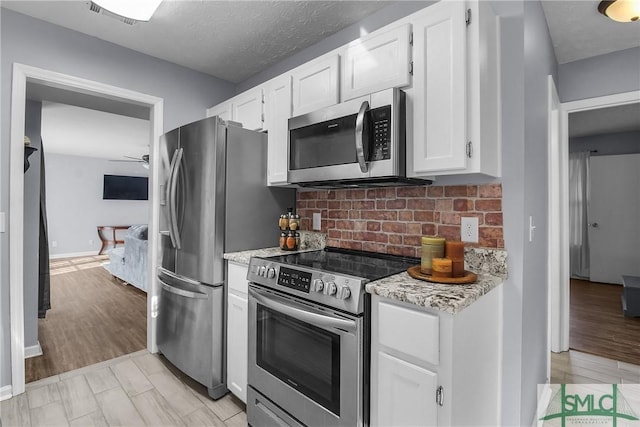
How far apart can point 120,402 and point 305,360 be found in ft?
4.53

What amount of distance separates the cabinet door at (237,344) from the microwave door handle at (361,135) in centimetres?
106

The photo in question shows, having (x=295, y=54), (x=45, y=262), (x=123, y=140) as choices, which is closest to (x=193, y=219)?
(x=295, y=54)

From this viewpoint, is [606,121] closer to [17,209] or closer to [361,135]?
[361,135]

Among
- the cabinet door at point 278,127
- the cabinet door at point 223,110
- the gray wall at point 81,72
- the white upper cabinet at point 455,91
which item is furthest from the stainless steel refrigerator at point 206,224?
the white upper cabinet at point 455,91

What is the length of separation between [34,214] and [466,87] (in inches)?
136

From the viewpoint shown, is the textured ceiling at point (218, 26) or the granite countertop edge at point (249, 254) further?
the textured ceiling at point (218, 26)

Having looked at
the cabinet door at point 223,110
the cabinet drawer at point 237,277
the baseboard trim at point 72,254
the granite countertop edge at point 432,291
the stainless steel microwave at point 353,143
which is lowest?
the baseboard trim at point 72,254

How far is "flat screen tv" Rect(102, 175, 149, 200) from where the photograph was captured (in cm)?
812

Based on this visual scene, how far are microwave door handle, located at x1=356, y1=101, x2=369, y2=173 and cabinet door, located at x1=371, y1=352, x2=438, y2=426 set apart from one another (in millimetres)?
857

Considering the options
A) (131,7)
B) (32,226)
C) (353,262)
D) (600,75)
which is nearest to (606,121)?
(600,75)

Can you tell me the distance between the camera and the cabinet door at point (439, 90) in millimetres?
1394

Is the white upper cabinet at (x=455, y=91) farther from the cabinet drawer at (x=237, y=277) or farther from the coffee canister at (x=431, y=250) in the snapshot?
the cabinet drawer at (x=237, y=277)

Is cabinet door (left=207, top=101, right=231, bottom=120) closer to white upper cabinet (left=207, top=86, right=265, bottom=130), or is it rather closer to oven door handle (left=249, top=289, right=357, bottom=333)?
white upper cabinet (left=207, top=86, right=265, bottom=130)

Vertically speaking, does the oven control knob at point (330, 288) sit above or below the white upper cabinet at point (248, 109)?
below
